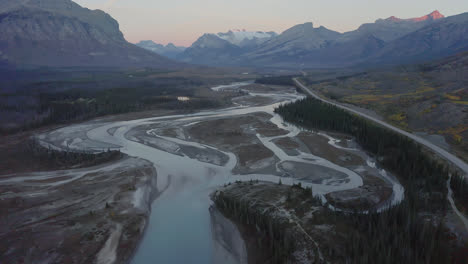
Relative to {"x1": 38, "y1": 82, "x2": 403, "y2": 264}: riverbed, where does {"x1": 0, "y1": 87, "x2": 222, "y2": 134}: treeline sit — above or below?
above

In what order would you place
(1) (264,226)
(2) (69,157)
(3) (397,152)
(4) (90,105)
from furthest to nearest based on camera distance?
(4) (90,105), (2) (69,157), (3) (397,152), (1) (264,226)

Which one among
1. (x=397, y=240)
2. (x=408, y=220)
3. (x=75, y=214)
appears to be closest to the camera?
(x=397, y=240)

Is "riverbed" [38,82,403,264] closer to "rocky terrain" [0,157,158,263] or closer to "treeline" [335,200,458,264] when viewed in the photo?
"rocky terrain" [0,157,158,263]

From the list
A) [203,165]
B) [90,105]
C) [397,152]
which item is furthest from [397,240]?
[90,105]

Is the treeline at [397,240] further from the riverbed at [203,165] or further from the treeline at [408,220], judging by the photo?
the riverbed at [203,165]

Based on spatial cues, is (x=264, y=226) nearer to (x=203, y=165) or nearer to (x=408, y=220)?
(x=408, y=220)

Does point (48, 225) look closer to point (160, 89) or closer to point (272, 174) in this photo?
point (272, 174)

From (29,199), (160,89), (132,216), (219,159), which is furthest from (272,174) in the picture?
(160,89)

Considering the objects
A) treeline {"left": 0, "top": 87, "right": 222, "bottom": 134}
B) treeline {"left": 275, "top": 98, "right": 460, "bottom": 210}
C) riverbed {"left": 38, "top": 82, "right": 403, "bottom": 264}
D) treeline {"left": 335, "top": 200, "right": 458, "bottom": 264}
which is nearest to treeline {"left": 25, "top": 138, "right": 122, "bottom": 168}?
riverbed {"left": 38, "top": 82, "right": 403, "bottom": 264}

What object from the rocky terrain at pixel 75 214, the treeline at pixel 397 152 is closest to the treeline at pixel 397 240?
the treeline at pixel 397 152
